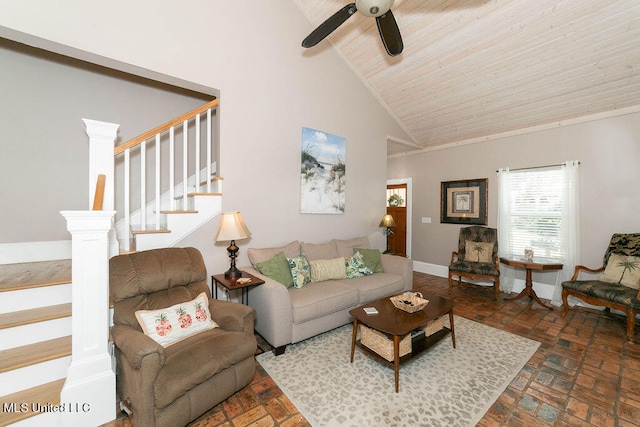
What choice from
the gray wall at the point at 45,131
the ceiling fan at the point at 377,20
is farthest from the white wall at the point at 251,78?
the gray wall at the point at 45,131

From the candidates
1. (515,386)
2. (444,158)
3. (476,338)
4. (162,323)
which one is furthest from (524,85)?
(162,323)

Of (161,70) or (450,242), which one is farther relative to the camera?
(450,242)

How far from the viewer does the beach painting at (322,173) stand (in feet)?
12.0

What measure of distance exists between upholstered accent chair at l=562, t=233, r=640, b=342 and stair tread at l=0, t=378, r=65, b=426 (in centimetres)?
500

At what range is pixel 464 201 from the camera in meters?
4.94

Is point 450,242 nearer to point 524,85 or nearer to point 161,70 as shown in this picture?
point 524,85

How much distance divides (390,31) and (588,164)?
368cm

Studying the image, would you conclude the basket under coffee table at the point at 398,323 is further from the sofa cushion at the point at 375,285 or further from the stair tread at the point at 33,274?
the stair tread at the point at 33,274

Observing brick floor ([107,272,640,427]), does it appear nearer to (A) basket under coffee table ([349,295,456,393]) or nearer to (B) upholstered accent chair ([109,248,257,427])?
(B) upholstered accent chair ([109,248,257,427])

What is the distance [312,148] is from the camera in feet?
12.3

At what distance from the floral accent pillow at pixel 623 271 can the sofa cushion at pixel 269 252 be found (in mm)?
3959

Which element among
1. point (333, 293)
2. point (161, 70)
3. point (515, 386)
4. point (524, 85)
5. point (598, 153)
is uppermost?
point (524, 85)

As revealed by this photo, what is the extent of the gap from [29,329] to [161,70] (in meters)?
2.38

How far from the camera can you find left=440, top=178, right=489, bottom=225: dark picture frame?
186 inches
